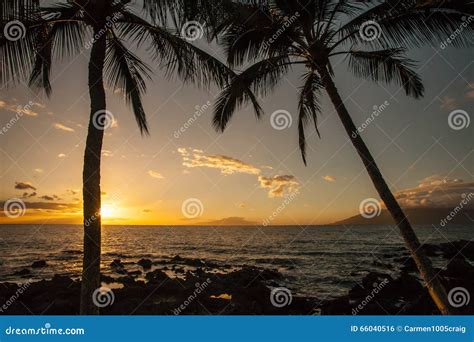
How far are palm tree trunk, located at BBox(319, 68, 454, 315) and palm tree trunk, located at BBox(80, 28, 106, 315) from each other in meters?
4.30

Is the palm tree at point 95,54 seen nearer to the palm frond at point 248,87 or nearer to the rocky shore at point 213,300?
the palm frond at point 248,87

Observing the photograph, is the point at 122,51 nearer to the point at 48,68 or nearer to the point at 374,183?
the point at 48,68

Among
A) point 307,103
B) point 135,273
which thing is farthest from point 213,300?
point 135,273

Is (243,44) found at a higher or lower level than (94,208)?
higher

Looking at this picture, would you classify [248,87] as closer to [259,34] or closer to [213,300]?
[259,34]

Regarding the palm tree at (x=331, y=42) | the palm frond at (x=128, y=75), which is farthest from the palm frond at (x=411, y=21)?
the palm frond at (x=128, y=75)

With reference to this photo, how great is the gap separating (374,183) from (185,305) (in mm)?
7635

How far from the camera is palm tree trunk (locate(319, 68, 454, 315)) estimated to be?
5.76 meters

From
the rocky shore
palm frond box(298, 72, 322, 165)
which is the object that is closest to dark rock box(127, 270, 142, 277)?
the rocky shore

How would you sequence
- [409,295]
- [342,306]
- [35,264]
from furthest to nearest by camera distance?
1. [35,264]
2. [409,295]
3. [342,306]

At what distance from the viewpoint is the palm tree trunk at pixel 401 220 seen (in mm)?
5764

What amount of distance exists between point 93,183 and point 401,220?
196 inches

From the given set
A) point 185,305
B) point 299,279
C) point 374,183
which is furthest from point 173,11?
point 299,279

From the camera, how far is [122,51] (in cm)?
682
